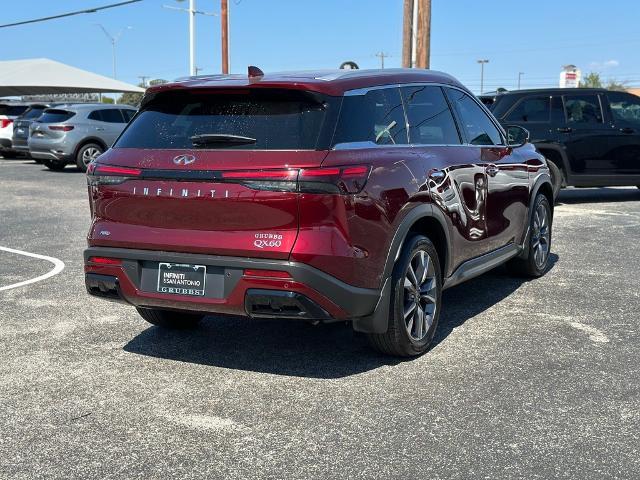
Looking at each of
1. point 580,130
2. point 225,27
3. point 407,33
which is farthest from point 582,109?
point 225,27

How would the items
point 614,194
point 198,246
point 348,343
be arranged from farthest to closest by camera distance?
point 614,194, point 348,343, point 198,246

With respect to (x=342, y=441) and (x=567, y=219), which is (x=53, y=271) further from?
(x=567, y=219)

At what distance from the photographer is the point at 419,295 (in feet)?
16.1

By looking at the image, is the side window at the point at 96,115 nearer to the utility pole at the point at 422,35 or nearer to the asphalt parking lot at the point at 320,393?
the utility pole at the point at 422,35

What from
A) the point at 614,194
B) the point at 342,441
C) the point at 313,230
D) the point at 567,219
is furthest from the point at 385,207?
the point at 614,194

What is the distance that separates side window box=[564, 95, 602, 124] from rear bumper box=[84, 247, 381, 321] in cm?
931

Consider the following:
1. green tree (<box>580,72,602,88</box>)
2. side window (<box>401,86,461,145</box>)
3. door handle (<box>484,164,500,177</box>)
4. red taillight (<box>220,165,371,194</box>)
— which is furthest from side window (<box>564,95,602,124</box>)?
green tree (<box>580,72,602,88</box>)

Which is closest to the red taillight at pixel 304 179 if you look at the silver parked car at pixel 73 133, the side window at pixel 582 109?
the side window at pixel 582 109

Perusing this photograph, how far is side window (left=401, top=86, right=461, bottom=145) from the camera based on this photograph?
5102 mm

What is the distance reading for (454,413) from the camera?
3.96 metres

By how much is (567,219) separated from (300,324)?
6750 millimetres

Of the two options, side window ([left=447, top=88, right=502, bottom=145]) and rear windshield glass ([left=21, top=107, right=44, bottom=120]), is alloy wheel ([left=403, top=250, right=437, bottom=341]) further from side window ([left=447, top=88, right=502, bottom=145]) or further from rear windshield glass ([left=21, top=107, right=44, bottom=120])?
rear windshield glass ([left=21, top=107, right=44, bottom=120])

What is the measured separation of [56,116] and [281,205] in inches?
682

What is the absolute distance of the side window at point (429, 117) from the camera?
16.7 feet
